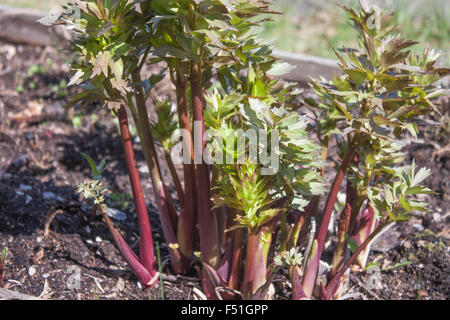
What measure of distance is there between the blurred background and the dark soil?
1.20m

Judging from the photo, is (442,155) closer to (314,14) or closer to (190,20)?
(190,20)

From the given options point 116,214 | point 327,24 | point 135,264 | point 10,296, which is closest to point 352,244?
point 135,264

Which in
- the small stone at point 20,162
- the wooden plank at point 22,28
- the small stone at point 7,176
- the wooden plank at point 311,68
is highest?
the wooden plank at point 22,28

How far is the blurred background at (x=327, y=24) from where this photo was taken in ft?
11.9

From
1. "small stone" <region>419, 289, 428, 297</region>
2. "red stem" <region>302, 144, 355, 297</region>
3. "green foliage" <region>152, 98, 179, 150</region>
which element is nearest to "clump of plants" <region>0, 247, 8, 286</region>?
"green foliage" <region>152, 98, 179, 150</region>

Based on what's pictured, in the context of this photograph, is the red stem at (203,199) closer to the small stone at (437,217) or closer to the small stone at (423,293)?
the small stone at (423,293)

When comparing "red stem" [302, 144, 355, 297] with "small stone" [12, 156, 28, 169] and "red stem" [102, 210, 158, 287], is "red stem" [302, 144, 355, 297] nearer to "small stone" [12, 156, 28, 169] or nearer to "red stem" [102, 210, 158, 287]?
"red stem" [102, 210, 158, 287]

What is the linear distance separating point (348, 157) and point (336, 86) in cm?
21

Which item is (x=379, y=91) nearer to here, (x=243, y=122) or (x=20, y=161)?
(x=243, y=122)

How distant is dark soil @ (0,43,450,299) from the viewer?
1750 mm

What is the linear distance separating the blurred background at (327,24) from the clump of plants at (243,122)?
214 cm

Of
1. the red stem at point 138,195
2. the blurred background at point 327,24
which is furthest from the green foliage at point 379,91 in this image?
the blurred background at point 327,24
